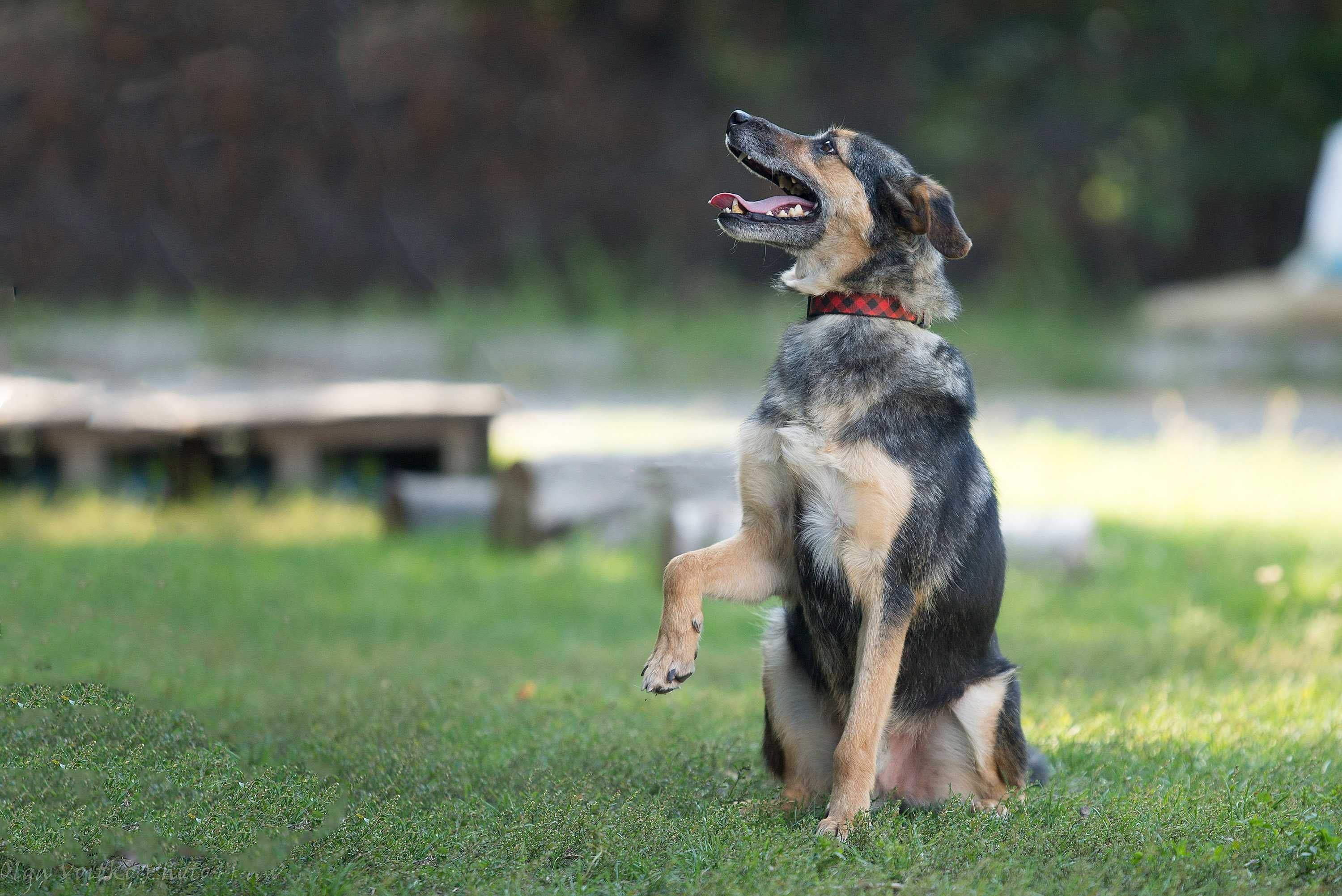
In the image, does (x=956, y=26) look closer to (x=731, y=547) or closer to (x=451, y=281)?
(x=451, y=281)

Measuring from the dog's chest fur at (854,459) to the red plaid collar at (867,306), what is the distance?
2 cm

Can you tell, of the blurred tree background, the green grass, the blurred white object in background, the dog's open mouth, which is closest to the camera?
the green grass

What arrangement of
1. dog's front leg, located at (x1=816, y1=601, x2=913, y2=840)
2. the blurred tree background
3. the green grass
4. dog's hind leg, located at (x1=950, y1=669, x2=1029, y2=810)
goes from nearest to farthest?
the green grass < dog's front leg, located at (x1=816, y1=601, x2=913, y2=840) < dog's hind leg, located at (x1=950, y1=669, x2=1029, y2=810) < the blurred tree background

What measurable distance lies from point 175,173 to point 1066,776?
594 inches

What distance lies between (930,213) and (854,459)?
2.65ft

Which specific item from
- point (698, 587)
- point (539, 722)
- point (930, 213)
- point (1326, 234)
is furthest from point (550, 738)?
point (1326, 234)

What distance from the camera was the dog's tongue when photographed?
13.0 feet

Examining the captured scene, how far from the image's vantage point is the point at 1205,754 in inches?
170

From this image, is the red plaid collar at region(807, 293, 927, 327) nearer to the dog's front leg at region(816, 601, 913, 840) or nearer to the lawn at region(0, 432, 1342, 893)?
A: the dog's front leg at region(816, 601, 913, 840)

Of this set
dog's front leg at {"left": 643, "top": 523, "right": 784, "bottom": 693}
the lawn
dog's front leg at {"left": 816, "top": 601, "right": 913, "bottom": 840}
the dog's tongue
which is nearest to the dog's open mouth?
the dog's tongue

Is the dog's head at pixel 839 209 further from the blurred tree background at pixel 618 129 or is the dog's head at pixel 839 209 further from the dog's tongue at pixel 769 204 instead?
the blurred tree background at pixel 618 129

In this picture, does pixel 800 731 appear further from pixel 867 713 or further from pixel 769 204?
pixel 769 204

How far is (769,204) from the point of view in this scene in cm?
403

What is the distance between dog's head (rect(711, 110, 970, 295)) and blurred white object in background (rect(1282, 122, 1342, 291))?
37.2 ft
